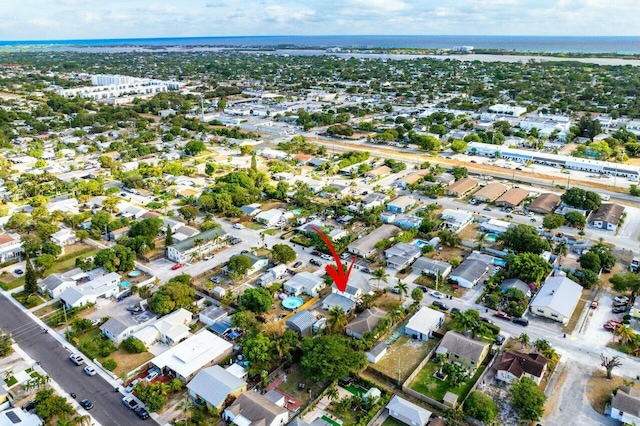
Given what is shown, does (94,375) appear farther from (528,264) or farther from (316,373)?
(528,264)

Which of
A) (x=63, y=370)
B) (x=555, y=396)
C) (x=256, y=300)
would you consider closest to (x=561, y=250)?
(x=555, y=396)

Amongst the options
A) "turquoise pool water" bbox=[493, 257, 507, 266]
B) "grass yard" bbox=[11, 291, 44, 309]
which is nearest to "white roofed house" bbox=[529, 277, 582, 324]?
"turquoise pool water" bbox=[493, 257, 507, 266]

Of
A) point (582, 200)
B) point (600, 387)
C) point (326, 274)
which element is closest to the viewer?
point (600, 387)

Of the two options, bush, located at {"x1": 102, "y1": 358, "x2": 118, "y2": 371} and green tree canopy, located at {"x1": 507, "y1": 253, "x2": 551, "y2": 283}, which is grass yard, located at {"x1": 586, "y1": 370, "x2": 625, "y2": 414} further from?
bush, located at {"x1": 102, "y1": 358, "x2": 118, "y2": 371}

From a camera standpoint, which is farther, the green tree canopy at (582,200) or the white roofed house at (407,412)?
the green tree canopy at (582,200)

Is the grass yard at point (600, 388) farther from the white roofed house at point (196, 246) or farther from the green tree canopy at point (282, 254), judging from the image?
the white roofed house at point (196, 246)

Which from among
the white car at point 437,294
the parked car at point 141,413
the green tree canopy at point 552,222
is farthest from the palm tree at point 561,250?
the parked car at point 141,413

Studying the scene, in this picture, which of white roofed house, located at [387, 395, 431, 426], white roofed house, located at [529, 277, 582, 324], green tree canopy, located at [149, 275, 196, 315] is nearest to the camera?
white roofed house, located at [387, 395, 431, 426]

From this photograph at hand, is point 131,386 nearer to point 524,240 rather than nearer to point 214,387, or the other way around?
point 214,387
